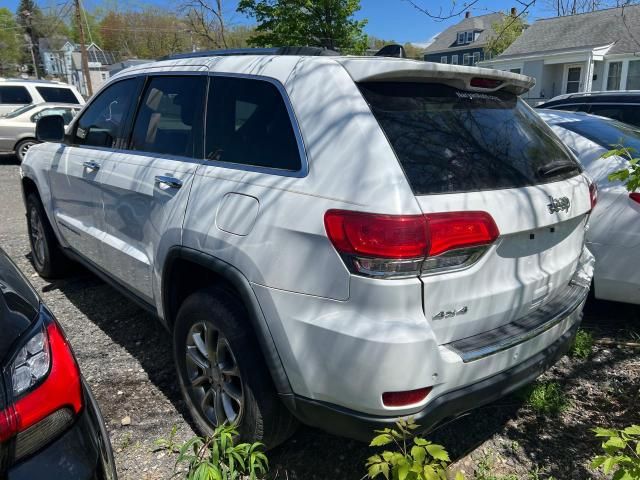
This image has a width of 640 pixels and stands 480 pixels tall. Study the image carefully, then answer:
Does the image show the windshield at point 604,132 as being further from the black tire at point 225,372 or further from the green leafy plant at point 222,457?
the green leafy plant at point 222,457

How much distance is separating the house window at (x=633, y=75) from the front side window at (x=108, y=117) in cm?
2937

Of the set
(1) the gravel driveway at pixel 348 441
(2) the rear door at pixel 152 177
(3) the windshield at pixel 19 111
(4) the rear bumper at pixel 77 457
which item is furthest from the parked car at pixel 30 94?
(4) the rear bumper at pixel 77 457

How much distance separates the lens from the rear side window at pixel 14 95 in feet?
47.4

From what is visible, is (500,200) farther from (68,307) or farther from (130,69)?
(68,307)

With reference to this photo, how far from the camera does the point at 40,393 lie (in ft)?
5.15

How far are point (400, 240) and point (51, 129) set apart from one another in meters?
3.40

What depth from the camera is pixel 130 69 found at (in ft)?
11.8

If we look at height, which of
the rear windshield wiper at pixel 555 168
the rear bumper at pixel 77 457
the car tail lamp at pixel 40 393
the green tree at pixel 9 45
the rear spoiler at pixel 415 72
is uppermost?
the green tree at pixel 9 45

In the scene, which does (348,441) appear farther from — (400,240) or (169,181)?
(169,181)

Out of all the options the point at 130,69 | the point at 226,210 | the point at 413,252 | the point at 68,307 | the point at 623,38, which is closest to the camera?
the point at 413,252

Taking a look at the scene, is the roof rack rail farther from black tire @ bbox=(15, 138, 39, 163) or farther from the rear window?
black tire @ bbox=(15, 138, 39, 163)

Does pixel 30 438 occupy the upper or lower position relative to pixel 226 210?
lower

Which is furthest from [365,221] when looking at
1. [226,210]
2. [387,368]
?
[226,210]

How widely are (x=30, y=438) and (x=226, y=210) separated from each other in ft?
3.82
